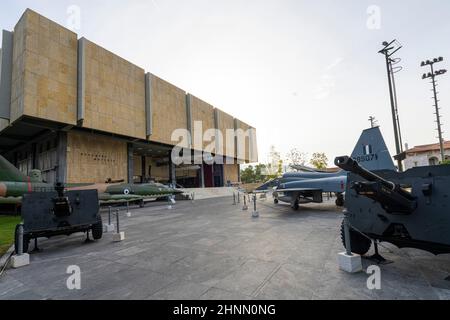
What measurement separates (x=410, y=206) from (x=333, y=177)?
9.58 meters

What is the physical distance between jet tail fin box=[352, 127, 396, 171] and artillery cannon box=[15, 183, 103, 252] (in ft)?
27.4

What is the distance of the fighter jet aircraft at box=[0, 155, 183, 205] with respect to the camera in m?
12.1

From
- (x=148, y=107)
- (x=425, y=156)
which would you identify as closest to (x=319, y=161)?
(x=425, y=156)

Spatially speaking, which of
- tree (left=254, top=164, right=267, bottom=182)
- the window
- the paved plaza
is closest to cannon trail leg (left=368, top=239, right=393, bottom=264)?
the paved plaza

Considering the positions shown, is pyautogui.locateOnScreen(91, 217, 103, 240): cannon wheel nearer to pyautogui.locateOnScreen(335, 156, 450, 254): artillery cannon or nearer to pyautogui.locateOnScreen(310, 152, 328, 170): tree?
pyautogui.locateOnScreen(335, 156, 450, 254): artillery cannon

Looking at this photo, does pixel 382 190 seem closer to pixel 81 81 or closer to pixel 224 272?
pixel 224 272

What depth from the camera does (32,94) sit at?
18391mm

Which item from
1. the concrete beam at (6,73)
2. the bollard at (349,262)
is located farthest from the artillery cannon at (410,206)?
the concrete beam at (6,73)

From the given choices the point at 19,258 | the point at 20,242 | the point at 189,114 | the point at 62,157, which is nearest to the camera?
the point at 19,258

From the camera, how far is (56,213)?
19.7 ft

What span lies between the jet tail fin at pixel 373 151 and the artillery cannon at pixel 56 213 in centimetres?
834
